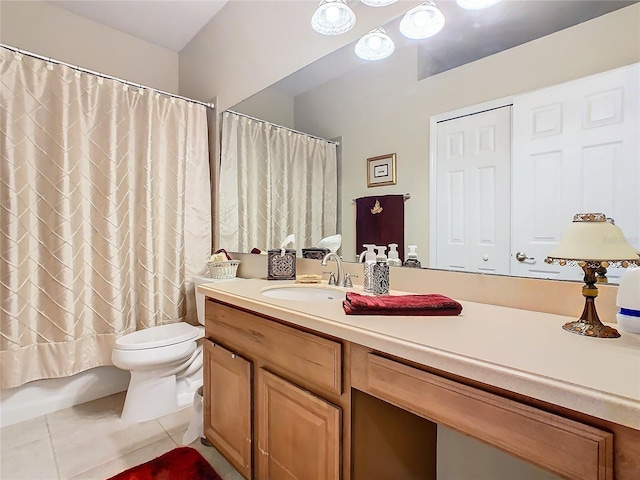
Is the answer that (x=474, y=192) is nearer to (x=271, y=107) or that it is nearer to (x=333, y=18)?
(x=333, y=18)

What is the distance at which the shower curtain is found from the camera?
1.80 meters

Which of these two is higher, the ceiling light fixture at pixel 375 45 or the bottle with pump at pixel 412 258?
the ceiling light fixture at pixel 375 45

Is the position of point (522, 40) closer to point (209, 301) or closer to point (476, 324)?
point (476, 324)

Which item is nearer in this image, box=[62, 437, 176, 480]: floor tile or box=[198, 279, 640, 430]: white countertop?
box=[198, 279, 640, 430]: white countertop

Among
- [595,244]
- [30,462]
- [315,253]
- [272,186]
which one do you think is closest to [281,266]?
[315,253]

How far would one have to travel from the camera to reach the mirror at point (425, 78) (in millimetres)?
994

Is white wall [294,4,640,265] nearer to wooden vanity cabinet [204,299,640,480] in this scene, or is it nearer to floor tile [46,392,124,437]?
wooden vanity cabinet [204,299,640,480]

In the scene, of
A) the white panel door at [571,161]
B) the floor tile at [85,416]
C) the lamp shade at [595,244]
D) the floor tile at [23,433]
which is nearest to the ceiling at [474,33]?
the white panel door at [571,161]

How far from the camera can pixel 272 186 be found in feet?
6.96

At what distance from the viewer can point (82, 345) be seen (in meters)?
Result: 1.99

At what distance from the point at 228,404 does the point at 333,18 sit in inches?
69.0

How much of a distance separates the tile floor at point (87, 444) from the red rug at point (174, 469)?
6 centimetres

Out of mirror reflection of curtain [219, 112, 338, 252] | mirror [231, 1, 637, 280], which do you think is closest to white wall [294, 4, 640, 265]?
mirror [231, 1, 637, 280]

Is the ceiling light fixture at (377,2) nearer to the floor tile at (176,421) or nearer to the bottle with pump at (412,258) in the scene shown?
the bottle with pump at (412,258)
